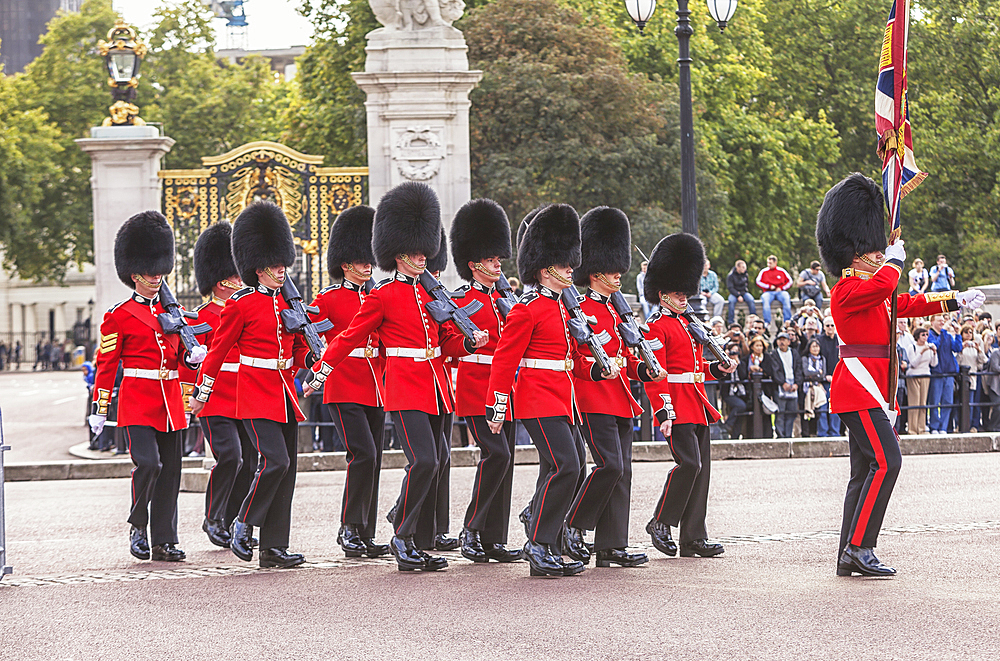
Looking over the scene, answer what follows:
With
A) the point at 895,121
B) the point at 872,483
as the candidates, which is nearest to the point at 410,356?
the point at 872,483

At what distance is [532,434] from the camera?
7613mm

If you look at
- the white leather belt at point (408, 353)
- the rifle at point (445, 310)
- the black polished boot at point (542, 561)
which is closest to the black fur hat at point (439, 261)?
the rifle at point (445, 310)

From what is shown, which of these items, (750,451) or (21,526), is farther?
(750,451)

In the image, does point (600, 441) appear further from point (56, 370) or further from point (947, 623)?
point (56, 370)

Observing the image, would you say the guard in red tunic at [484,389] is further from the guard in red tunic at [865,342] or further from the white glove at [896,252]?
the white glove at [896,252]

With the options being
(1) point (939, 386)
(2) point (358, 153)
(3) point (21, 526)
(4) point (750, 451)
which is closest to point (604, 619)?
(3) point (21, 526)

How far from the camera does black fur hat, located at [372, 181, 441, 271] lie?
828cm

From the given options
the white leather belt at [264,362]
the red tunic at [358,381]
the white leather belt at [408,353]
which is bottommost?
the red tunic at [358,381]

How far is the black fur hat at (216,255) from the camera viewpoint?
31.1 ft

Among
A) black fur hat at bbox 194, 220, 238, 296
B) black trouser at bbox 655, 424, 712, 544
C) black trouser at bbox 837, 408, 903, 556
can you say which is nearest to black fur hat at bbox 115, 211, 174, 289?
black fur hat at bbox 194, 220, 238, 296

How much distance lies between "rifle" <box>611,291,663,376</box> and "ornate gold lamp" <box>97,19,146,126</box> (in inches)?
381

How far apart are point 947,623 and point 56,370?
4244 centimetres

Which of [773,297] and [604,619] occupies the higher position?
[773,297]

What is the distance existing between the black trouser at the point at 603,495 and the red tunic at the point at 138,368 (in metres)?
2.40
